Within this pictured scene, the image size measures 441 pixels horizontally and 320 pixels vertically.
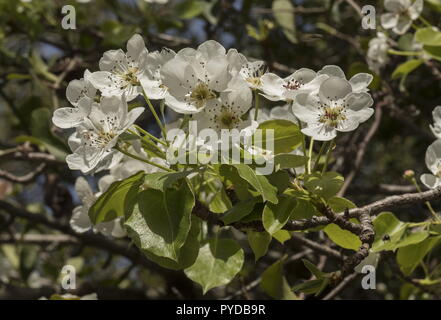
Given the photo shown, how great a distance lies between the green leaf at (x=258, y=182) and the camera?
1.22 m

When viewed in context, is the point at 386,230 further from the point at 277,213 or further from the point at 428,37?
the point at 428,37

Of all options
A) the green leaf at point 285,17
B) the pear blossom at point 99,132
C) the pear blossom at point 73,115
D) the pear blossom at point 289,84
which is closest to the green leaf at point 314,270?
the pear blossom at point 289,84

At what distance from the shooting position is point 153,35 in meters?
2.73

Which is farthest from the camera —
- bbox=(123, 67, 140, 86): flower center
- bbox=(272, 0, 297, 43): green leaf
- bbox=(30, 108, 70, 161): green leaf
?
bbox=(272, 0, 297, 43): green leaf

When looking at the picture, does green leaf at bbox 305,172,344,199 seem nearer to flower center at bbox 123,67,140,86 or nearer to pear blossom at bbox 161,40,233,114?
pear blossom at bbox 161,40,233,114

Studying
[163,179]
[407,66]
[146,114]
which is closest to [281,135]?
[163,179]

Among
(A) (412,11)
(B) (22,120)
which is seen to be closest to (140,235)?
(A) (412,11)

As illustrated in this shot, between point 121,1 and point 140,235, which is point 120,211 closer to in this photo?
point 140,235

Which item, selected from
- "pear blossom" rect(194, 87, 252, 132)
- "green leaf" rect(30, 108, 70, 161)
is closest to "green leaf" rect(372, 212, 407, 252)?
"pear blossom" rect(194, 87, 252, 132)

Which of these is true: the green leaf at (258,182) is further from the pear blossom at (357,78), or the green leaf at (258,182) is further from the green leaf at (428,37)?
the green leaf at (428,37)

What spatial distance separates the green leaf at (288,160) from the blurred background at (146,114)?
0.73 meters

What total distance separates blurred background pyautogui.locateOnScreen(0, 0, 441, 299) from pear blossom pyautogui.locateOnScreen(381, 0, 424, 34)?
0.38 feet

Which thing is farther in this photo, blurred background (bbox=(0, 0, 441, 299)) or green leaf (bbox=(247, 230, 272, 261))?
blurred background (bbox=(0, 0, 441, 299))

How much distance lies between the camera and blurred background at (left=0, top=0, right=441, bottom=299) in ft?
7.72
